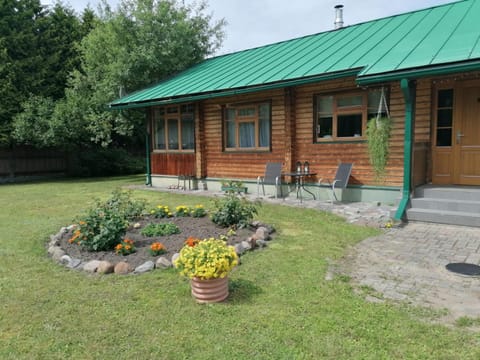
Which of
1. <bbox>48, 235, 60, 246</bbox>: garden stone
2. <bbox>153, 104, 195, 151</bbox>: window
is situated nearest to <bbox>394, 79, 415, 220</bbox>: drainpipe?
<bbox>48, 235, 60, 246</bbox>: garden stone

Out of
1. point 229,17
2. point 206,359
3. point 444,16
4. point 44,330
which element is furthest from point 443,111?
point 229,17

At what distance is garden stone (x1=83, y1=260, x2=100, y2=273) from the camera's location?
421cm

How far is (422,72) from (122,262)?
5.42m

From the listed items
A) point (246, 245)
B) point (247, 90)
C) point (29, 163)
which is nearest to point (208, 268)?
point (246, 245)

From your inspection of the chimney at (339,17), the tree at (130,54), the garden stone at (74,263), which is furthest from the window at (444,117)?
the tree at (130,54)

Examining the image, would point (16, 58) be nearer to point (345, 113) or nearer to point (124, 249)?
point (345, 113)

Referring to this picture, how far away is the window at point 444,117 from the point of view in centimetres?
729

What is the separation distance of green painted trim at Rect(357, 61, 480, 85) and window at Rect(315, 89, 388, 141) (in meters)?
1.42

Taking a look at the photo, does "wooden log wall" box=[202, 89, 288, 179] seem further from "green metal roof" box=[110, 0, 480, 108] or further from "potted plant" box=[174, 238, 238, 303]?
"potted plant" box=[174, 238, 238, 303]

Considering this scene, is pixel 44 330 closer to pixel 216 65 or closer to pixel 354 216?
pixel 354 216

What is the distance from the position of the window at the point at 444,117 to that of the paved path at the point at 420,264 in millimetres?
2206

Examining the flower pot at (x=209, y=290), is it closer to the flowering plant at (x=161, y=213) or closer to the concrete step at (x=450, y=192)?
the flowering plant at (x=161, y=213)

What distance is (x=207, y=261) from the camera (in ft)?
10.3

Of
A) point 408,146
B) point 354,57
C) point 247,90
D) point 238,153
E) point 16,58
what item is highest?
point 16,58
